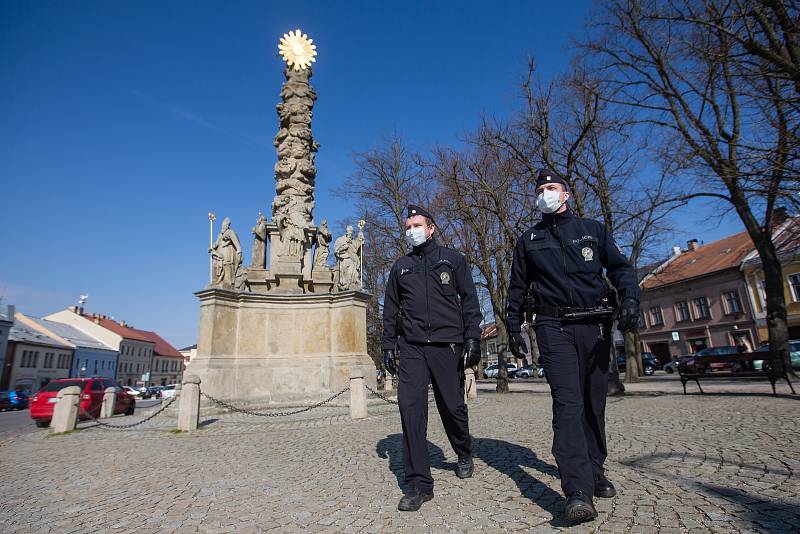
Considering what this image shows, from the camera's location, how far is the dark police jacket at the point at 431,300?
3.82 metres

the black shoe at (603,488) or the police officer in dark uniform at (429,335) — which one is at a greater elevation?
the police officer in dark uniform at (429,335)

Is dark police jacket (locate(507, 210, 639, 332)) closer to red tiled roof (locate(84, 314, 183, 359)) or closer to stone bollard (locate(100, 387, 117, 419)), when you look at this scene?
stone bollard (locate(100, 387, 117, 419))

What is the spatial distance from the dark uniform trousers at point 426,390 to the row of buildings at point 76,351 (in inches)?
2112

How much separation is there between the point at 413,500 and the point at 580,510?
1.15 metres

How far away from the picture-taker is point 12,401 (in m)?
26.3

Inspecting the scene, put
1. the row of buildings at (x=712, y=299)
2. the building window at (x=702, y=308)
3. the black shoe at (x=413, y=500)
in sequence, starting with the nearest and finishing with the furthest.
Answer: the black shoe at (x=413, y=500)
the row of buildings at (x=712, y=299)
the building window at (x=702, y=308)

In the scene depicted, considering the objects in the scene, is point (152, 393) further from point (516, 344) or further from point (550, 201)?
point (550, 201)

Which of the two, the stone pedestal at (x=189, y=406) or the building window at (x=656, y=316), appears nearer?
the stone pedestal at (x=189, y=406)

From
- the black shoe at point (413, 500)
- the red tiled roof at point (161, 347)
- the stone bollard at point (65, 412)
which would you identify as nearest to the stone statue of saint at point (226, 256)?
the stone bollard at point (65, 412)

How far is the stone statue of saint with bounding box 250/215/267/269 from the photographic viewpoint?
13.3m

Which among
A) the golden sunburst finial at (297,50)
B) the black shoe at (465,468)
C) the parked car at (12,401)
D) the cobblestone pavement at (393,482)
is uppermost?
the golden sunburst finial at (297,50)

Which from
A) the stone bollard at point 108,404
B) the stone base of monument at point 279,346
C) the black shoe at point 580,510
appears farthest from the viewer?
the stone bollard at point 108,404

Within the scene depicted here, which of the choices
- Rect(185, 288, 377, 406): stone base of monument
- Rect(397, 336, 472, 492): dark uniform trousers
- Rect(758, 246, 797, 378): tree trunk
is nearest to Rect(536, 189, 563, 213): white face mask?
Rect(397, 336, 472, 492): dark uniform trousers

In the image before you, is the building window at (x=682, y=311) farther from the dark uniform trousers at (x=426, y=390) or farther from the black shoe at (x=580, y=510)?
the black shoe at (x=580, y=510)
